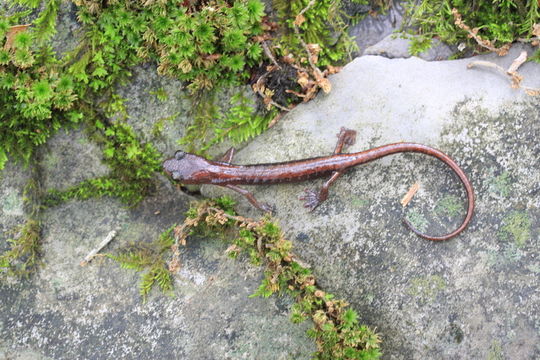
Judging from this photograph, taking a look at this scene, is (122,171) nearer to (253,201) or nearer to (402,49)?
(253,201)

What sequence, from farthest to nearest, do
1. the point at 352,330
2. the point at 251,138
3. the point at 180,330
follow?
the point at 251,138 < the point at 180,330 < the point at 352,330

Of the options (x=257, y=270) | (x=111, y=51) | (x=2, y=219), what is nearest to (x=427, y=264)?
(x=257, y=270)

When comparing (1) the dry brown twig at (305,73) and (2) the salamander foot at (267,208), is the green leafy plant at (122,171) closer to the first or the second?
(2) the salamander foot at (267,208)

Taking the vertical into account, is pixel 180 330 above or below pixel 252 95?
below

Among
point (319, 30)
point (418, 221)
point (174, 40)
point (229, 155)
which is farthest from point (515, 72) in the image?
point (174, 40)

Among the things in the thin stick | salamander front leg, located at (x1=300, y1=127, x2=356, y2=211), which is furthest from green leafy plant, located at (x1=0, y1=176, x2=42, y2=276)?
salamander front leg, located at (x1=300, y1=127, x2=356, y2=211)

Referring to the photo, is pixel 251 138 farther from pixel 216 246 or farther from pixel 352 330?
pixel 352 330

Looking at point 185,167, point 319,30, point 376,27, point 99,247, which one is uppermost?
point 319,30
